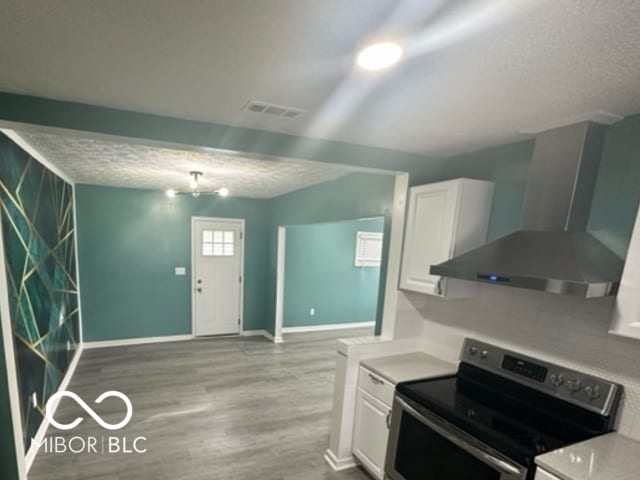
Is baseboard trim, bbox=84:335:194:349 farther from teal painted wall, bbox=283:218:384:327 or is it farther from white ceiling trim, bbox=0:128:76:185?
white ceiling trim, bbox=0:128:76:185

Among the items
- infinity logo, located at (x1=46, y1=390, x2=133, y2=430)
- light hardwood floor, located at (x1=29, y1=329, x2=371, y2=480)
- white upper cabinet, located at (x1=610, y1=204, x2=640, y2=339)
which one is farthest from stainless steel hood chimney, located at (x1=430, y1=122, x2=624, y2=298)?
infinity logo, located at (x1=46, y1=390, x2=133, y2=430)

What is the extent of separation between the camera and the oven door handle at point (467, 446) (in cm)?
135

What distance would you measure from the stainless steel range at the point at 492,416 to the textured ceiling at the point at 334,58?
1.38 metres

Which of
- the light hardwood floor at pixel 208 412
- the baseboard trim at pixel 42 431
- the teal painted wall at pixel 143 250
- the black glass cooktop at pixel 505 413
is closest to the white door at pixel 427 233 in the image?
the black glass cooktop at pixel 505 413

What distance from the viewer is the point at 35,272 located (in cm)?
261

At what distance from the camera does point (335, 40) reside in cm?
100

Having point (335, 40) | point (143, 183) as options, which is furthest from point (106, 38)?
point (143, 183)

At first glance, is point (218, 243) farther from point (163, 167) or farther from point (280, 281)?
point (163, 167)

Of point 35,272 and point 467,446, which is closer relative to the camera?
point 467,446

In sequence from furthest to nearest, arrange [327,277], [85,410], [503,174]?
[327,277] → [85,410] → [503,174]

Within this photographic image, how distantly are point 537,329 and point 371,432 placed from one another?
52.9 inches

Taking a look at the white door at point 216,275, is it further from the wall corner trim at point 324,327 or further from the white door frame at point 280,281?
the wall corner trim at point 324,327

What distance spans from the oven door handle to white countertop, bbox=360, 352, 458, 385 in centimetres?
22

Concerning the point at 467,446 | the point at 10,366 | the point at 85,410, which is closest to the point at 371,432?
the point at 467,446
